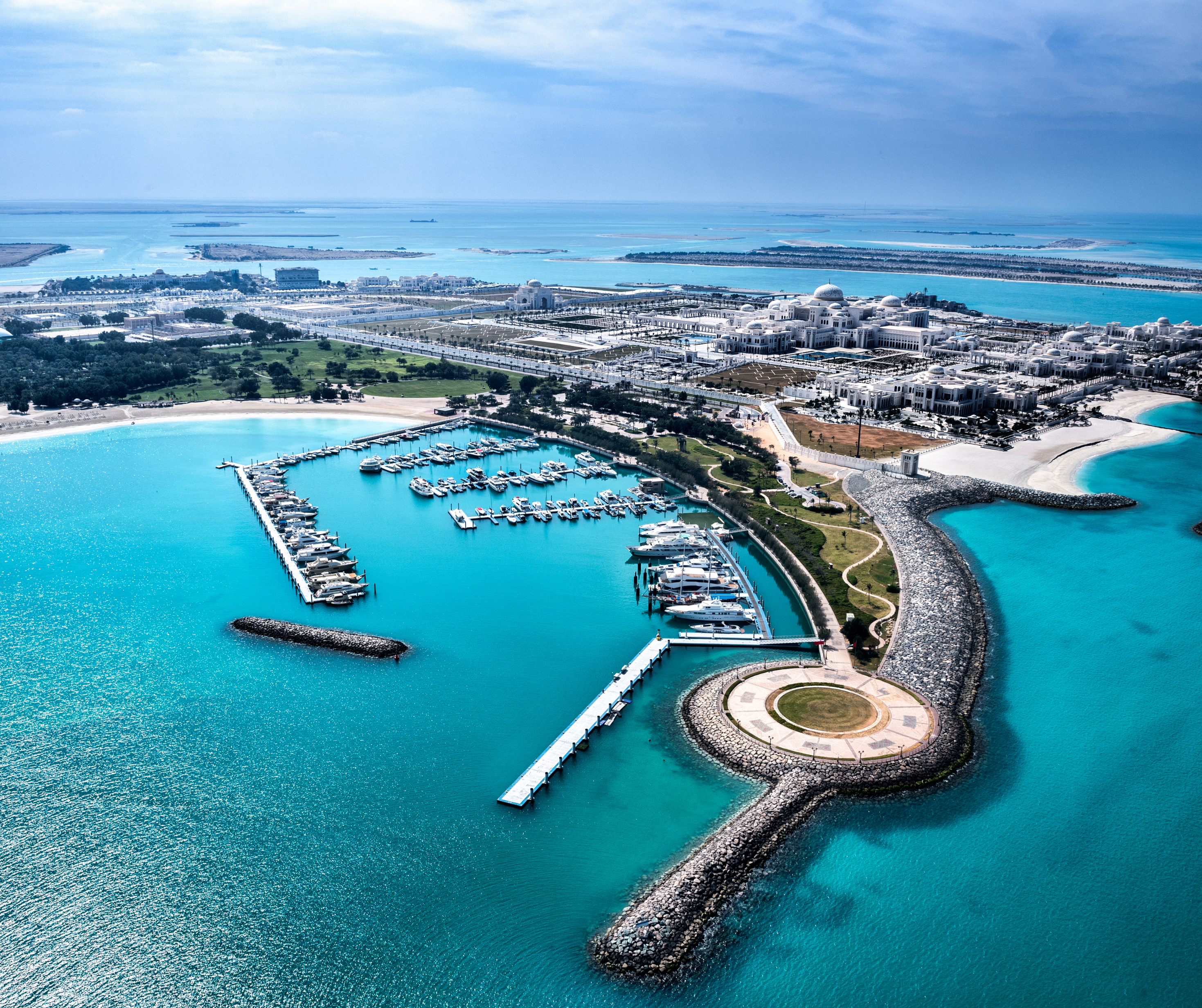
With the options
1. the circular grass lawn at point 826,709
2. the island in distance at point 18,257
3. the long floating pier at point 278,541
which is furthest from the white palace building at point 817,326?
the island in distance at point 18,257

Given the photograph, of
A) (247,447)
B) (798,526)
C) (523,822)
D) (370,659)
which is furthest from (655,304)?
(523,822)

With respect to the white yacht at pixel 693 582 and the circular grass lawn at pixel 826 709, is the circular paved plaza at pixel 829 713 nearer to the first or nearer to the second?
the circular grass lawn at pixel 826 709

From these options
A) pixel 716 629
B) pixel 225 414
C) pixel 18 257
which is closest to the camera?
pixel 716 629

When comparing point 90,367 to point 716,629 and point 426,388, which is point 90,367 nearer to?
point 426,388

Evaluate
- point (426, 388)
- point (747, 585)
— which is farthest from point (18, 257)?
point (747, 585)

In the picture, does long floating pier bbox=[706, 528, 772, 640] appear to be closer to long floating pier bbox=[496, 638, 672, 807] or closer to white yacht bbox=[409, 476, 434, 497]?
long floating pier bbox=[496, 638, 672, 807]

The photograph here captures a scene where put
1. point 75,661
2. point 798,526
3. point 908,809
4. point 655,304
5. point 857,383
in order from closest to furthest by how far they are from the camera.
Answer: point 908,809, point 75,661, point 798,526, point 857,383, point 655,304

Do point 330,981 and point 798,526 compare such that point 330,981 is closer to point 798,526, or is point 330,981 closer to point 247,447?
point 798,526
